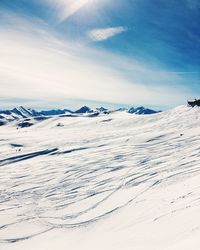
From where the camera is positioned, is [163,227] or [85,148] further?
[85,148]

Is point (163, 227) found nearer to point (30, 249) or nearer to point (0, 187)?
point (30, 249)

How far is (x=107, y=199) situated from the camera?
15.2 metres

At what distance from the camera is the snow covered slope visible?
9.98 metres

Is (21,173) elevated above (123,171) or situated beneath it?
situated beneath

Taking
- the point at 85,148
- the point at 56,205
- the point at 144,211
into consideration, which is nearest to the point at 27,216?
the point at 56,205

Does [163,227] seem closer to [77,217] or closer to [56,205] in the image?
[77,217]

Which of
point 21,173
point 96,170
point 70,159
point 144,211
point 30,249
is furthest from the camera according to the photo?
point 70,159

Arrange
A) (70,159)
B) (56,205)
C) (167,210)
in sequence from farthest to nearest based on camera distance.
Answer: (70,159) → (56,205) → (167,210)

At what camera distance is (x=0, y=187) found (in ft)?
64.4

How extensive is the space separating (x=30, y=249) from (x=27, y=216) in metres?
3.58

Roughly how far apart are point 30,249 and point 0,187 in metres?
9.77

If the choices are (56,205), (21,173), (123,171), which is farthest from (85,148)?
(56,205)

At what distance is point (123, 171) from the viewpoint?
19.9 metres

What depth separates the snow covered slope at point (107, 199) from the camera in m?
9.98
